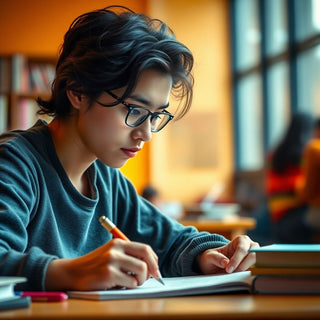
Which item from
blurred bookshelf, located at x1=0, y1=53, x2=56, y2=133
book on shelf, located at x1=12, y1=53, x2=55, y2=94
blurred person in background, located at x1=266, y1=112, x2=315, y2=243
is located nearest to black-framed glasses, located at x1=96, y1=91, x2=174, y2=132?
blurred person in background, located at x1=266, y1=112, x2=315, y2=243

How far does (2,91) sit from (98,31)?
472cm

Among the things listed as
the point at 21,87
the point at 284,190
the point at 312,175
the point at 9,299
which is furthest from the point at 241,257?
the point at 21,87

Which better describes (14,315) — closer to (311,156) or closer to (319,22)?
(311,156)

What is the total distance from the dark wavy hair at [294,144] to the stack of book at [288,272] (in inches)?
149

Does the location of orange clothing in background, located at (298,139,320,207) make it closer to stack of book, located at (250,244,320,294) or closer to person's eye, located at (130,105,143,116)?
person's eye, located at (130,105,143,116)

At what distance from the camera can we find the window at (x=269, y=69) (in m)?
6.07

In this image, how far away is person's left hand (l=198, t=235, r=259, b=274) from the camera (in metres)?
1.30

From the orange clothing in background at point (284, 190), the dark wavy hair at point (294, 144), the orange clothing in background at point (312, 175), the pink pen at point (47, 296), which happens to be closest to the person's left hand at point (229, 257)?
the pink pen at point (47, 296)

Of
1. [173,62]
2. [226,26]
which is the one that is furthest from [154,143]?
[173,62]

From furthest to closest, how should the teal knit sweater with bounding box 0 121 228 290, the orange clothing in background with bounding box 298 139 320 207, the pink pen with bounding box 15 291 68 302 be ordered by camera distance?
A: the orange clothing in background with bounding box 298 139 320 207 → the teal knit sweater with bounding box 0 121 228 290 → the pink pen with bounding box 15 291 68 302

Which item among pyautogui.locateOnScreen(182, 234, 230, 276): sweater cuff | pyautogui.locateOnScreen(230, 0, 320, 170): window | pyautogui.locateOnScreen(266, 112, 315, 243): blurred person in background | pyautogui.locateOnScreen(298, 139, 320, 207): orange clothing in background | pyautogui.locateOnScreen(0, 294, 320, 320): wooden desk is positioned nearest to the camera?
pyautogui.locateOnScreen(0, 294, 320, 320): wooden desk

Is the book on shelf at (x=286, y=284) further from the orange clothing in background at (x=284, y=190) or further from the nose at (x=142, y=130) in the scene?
the orange clothing in background at (x=284, y=190)

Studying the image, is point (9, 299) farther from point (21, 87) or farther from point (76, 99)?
point (21, 87)

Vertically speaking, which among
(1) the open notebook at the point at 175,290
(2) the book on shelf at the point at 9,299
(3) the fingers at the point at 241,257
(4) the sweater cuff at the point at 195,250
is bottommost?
(4) the sweater cuff at the point at 195,250
